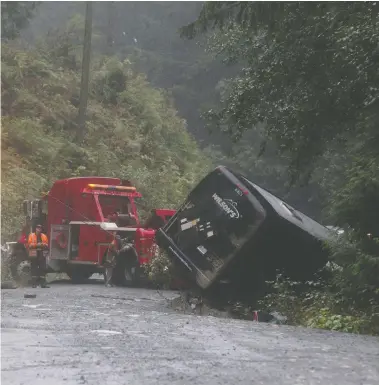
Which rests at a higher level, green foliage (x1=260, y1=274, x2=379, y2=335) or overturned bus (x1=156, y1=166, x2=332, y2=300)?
overturned bus (x1=156, y1=166, x2=332, y2=300)

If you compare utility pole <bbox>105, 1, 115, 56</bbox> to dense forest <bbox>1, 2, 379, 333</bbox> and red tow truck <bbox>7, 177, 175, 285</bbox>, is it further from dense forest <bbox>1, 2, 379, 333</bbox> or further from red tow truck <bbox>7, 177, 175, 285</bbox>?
red tow truck <bbox>7, 177, 175, 285</bbox>

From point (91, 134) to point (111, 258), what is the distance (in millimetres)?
14937

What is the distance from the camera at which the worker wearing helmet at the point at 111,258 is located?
62.0ft

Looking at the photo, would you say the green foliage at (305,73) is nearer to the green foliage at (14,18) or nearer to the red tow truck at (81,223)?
the red tow truck at (81,223)

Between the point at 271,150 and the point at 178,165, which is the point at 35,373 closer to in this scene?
the point at 178,165

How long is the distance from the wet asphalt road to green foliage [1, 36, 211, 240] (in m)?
13.1

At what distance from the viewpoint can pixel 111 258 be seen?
62.5 ft

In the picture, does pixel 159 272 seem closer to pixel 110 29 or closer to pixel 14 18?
pixel 14 18

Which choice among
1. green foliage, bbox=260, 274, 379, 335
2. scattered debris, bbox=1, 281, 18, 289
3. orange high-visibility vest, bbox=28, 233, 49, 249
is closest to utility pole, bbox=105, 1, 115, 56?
orange high-visibility vest, bbox=28, 233, 49, 249

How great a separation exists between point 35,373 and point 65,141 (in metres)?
25.4

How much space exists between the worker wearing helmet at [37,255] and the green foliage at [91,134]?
15.0ft

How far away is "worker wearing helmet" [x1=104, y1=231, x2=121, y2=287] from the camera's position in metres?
18.9

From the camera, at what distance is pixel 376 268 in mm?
11141

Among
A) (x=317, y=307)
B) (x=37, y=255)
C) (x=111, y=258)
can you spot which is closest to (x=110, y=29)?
(x=111, y=258)
